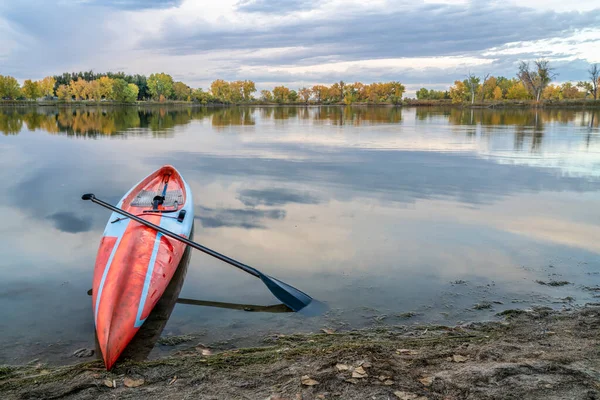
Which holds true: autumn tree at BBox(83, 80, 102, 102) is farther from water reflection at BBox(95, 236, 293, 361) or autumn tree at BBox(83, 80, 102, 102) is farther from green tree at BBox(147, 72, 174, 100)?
water reflection at BBox(95, 236, 293, 361)

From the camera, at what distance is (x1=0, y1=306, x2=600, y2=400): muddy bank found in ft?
13.0

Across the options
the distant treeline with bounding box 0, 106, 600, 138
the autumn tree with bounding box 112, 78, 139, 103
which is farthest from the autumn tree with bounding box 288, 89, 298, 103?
the distant treeline with bounding box 0, 106, 600, 138

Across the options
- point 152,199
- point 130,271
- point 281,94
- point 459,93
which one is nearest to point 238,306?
point 130,271

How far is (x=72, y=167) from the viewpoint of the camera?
1852cm

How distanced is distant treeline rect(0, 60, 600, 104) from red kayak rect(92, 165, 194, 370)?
11084cm

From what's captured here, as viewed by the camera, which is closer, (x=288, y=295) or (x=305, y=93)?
(x=288, y=295)

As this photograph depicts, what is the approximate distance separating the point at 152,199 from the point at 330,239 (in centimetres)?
387

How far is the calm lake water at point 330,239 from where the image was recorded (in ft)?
20.7

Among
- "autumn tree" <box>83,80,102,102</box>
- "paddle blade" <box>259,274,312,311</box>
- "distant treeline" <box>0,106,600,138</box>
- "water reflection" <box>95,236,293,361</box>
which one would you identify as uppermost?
"autumn tree" <box>83,80,102,102</box>

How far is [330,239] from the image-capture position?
9.32 meters

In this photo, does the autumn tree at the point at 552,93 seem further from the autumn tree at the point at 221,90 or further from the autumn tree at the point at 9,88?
the autumn tree at the point at 9,88

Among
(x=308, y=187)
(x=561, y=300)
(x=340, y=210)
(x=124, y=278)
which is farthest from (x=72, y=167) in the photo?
(x=561, y=300)

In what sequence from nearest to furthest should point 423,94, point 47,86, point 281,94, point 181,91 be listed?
point 47,86 → point 423,94 → point 181,91 → point 281,94

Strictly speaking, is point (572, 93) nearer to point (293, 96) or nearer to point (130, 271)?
point (293, 96)
